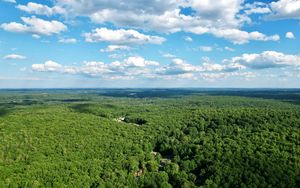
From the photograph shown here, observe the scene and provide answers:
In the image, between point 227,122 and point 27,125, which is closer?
point 27,125

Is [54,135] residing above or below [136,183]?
above

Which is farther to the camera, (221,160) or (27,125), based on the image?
(27,125)

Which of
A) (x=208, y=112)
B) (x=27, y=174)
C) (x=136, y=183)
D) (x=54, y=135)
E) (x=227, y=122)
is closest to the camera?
(x=27, y=174)

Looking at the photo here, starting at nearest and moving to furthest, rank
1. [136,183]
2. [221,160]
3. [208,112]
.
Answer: [136,183] → [221,160] → [208,112]

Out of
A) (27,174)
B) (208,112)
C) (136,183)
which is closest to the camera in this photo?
(27,174)

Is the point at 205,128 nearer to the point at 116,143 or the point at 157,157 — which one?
the point at 157,157

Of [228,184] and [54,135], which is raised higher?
[54,135]

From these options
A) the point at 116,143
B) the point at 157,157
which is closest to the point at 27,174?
the point at 116,143

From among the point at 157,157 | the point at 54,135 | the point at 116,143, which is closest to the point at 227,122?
the point at 157,157

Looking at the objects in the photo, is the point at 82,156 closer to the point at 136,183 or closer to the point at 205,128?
the point at 136,183
